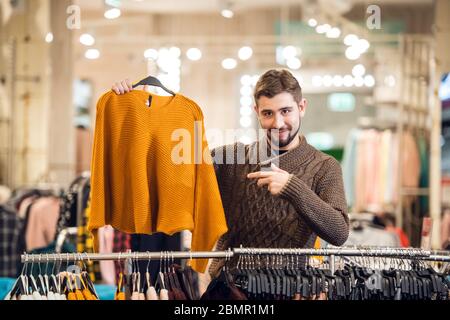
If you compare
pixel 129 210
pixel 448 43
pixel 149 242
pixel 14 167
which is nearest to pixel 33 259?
pixel 129 210

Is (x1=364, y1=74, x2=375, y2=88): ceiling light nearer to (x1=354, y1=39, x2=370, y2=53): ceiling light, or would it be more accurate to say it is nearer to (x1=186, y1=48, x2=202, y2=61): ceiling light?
(x1=354, y1=39, x2=370, y2=53): ceiling light

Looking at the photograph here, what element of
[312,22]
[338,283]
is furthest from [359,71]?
[338,283]

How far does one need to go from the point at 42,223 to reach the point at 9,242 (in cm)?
31

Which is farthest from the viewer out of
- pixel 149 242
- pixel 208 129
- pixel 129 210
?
pixel 149 242

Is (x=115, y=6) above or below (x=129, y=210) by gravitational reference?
above

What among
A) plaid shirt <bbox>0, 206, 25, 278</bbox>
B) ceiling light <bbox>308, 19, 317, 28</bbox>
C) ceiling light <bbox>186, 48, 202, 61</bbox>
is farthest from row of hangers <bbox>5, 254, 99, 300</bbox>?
ceiling light <bbox>308, 19, 317, 28</bbox>

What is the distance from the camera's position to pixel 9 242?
14.9 feet

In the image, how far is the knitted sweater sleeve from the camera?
7.86ft

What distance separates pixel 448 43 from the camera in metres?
5.99

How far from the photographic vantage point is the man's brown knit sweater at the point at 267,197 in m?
2.58

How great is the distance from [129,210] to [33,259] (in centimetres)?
44

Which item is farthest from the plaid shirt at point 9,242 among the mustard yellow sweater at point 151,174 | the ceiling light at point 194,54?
the ceiling light at point 194,54
